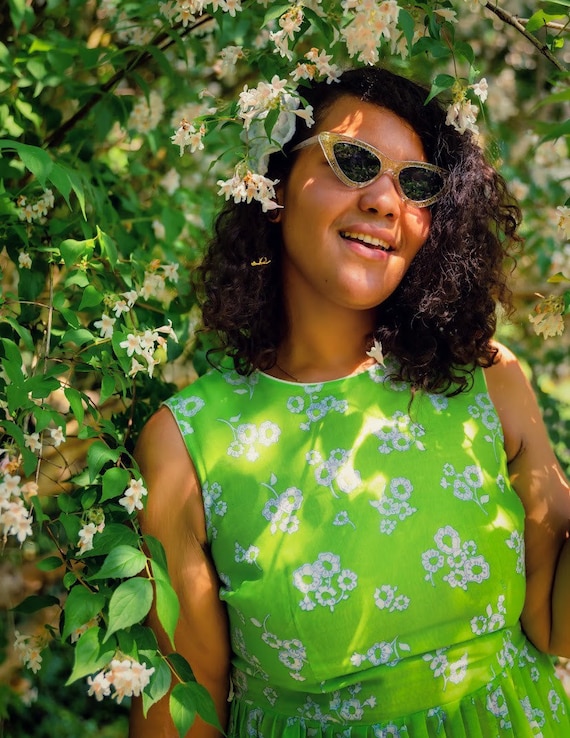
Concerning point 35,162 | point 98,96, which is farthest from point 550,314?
point 98,96

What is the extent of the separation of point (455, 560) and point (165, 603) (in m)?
0.50

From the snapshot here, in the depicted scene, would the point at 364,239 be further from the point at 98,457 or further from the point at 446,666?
the point at 446,666

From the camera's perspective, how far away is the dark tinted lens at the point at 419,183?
1.51 metres

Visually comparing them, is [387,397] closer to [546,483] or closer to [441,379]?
[441,379]

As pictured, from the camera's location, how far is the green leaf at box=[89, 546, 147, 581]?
1.22 metres

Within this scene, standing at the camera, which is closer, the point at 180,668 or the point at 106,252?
the point at 180,668

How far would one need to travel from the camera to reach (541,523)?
5.20 feet

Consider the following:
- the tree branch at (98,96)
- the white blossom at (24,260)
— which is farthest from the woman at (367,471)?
the tree branch at (98,96)

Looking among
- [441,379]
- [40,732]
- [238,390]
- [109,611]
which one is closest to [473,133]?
[441,379]

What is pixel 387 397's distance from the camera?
5.22 feet

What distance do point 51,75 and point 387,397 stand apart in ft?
3.17

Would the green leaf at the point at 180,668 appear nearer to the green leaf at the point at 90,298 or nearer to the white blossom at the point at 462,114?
the green leaf at the point at 90,298

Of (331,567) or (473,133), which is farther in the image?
(473,133)

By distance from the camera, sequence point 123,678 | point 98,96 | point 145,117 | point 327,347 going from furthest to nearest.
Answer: point 145,117 < point 98,96 < point 327,347 < point 123,678
